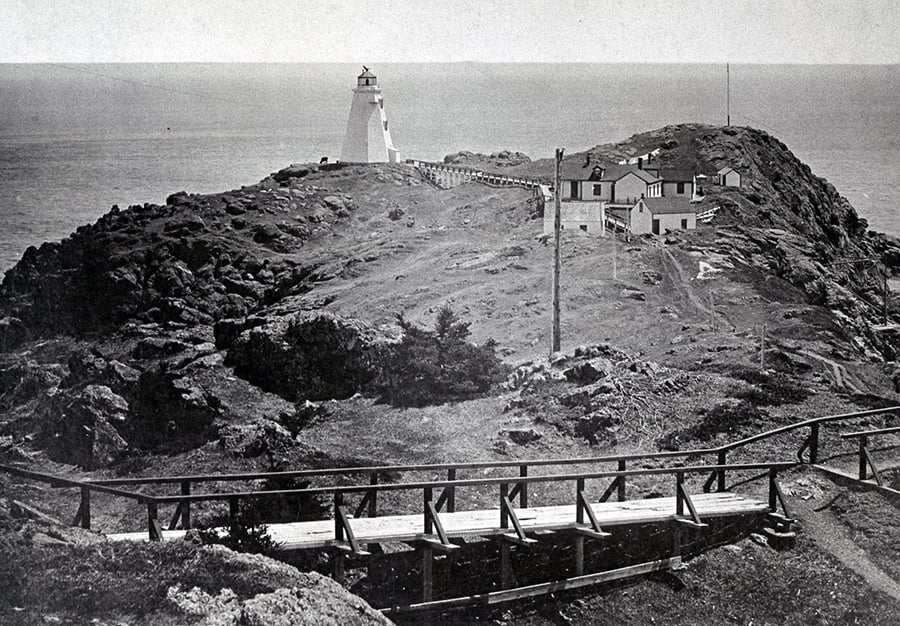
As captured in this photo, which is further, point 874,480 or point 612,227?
point 612,227

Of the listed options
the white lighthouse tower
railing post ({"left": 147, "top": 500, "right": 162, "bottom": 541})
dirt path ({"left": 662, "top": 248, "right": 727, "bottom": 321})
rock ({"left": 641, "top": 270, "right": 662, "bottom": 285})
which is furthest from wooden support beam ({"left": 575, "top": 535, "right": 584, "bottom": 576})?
the white lighthouse tower

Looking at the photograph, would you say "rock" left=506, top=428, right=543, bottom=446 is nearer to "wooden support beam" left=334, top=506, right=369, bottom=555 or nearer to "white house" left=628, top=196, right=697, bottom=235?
"wooden support beam" left=334, top=506, right=369, bottom=555

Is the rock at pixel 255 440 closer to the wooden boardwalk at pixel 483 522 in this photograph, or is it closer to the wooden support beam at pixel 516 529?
the wooden boardwalk at pixel 483 522

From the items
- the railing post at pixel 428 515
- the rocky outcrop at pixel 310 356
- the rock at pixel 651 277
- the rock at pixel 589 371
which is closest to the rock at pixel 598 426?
the rock at pixel 589 371

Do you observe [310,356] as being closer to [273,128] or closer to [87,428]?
[87,428]

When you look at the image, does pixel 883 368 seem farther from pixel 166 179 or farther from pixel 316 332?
pixel 166 179

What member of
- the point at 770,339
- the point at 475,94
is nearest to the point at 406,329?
the point at 770,339
